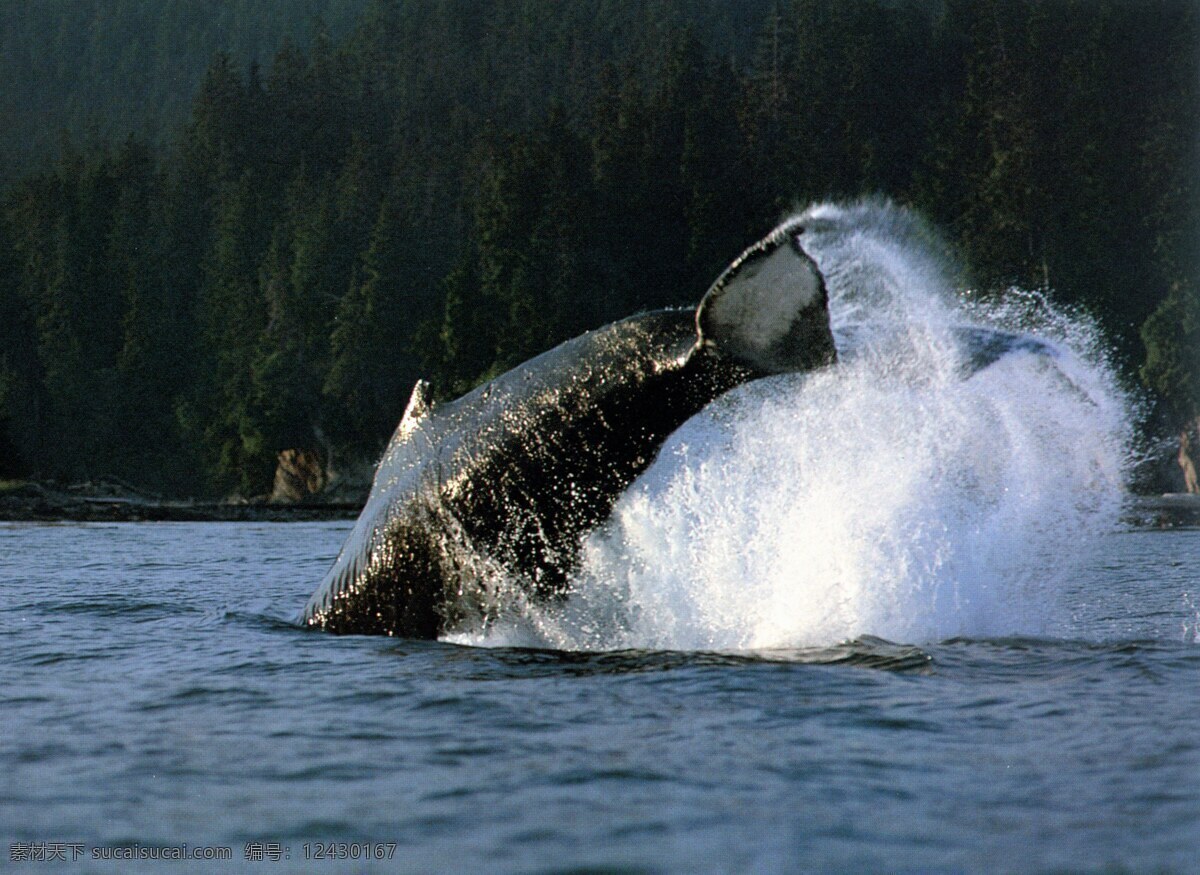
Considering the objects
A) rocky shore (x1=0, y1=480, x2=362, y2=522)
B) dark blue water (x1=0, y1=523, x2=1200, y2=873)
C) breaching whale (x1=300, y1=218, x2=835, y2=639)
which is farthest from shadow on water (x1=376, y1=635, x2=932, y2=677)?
rocky shore (x1=0, y1=480, x2=362, y2=522)

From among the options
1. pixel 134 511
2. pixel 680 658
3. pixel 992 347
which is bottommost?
pixel 680 658

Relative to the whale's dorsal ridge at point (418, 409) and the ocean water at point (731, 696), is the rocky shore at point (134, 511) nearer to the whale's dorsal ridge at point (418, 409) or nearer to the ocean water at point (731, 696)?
the ocean water at point (731, 696)

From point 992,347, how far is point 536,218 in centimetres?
6289

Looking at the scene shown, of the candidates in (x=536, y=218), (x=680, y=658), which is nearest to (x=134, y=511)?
(x=536, y=218)

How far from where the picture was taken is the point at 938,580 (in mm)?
11180

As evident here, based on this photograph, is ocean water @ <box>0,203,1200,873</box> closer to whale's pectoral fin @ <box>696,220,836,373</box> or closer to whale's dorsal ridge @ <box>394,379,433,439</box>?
whale's pectoral fin @ <box>696,220,836,373</box>

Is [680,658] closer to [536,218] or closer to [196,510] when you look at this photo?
[196,510]

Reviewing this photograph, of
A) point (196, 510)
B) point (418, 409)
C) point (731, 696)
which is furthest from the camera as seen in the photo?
point (196, 510)

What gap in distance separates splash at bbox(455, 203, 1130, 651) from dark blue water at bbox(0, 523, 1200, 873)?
64cm

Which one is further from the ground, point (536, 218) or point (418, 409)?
point (536, 218)

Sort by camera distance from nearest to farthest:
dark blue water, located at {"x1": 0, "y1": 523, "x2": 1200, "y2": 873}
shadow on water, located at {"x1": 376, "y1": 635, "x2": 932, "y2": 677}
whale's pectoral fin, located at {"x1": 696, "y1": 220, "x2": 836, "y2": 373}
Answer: dark blue water, located at {"x1": 0, "y1": 523, "x2": 1200, "y2": 873}
whale's pectoral fin, located at {"x1": 696, "y1": 220, "x2": 836, "y2": 373}
shadow on water, located at {"x1": 376, "y1": 635, "x2": 932, "y2": 677}

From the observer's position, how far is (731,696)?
293 inches

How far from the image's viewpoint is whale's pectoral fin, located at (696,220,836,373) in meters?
7.30

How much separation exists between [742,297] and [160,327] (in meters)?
86.1
